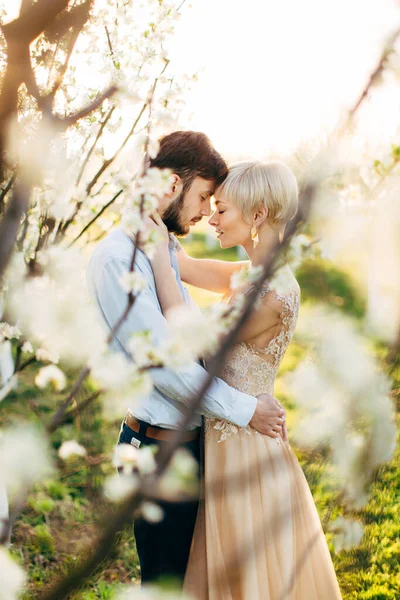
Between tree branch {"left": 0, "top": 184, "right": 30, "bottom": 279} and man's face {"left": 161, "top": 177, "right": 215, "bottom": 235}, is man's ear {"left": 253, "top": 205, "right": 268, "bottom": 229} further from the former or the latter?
tree branch {"left": 0, "top": 184, "right": 30, "bottom": 279}

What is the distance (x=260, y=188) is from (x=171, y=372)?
0.92 m

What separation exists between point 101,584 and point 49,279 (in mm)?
2262

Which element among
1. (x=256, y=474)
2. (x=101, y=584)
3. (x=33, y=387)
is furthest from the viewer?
(x=33, y=387)

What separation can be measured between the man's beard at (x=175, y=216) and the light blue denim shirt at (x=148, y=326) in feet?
0.78

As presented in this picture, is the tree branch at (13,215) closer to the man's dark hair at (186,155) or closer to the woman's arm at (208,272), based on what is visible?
the man's dark hair at (186,155)

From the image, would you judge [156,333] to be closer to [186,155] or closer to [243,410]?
[243,410]

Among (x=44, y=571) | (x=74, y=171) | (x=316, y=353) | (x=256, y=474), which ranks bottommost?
(x=44, y=571)

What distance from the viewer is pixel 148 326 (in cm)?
165

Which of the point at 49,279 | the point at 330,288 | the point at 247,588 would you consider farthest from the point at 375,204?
the point at 247,588

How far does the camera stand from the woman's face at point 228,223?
2217 mm

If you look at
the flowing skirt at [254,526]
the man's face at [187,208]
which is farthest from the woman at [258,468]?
the man's face at [187,208]

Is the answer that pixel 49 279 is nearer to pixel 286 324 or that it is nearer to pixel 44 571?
pixel 286 324

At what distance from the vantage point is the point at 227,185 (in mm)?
2182

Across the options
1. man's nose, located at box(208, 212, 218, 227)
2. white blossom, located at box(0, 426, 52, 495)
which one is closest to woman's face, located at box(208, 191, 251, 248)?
man's nose, located at box(208, 212, 218, 227)
